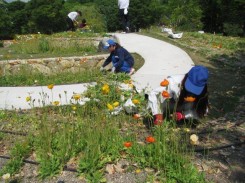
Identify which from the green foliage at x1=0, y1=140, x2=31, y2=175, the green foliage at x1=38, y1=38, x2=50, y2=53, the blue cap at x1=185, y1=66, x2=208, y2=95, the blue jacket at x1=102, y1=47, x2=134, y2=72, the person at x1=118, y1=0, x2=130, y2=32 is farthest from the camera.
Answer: the person at x1=118, y1=0, x2=130, y2=32

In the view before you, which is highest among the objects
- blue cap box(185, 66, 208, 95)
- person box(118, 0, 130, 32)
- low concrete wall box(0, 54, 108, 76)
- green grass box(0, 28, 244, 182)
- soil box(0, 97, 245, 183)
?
person box(118, 0, 130, 32)

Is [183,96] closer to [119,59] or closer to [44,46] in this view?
[119,59]

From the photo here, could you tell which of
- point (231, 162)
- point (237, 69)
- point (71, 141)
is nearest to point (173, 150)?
point (231, 162)

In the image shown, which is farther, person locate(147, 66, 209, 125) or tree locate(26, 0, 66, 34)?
tree locate(26, 0, 66, 34)

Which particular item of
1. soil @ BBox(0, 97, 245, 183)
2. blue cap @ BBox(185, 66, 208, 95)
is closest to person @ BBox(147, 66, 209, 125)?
blue cap @ BBox(185, 66, 208, 95)

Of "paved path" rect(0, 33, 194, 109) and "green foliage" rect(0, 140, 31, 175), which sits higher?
"paved path" rect(0, 33, 194, 109)

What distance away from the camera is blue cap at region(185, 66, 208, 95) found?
12.4ft

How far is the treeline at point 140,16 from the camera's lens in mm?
23338

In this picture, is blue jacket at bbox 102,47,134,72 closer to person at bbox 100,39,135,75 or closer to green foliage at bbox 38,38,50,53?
person at bbox 100,39,135,75

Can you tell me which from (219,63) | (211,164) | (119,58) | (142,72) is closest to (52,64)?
(119,58)

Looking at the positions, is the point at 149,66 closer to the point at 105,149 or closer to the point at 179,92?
the point at 179,92

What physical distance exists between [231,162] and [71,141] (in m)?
1.88

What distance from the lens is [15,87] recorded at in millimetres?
6707

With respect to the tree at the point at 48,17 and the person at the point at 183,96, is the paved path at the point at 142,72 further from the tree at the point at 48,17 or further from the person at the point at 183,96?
the tree at the point at 48,17
